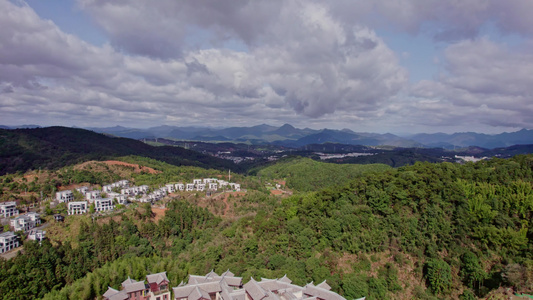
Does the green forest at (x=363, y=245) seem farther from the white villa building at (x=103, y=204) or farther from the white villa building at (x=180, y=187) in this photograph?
the white villa building at (x=180, y=187)

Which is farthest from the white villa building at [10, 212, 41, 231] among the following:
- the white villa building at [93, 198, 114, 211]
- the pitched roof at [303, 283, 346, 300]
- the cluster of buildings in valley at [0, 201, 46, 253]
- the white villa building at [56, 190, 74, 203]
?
the pitched roof at [303, 283, 346, 300]

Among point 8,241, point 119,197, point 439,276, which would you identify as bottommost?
point 8,241

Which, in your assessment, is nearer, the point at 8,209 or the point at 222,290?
the point at 222,290

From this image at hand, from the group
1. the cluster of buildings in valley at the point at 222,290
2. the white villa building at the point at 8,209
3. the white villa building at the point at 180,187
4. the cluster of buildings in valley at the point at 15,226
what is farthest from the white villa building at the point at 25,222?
the cluster of buildings in valley at the point at 222,290

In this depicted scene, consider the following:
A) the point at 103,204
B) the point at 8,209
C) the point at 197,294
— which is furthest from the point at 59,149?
the point at 197,294

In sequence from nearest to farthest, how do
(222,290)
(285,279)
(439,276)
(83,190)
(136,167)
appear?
(222,290)
(285,279)
(439,276)
(83,190)
(136,167)

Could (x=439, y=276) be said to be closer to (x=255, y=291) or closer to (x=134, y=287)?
(x=255, y=291)

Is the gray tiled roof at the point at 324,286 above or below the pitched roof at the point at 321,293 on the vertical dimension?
below
